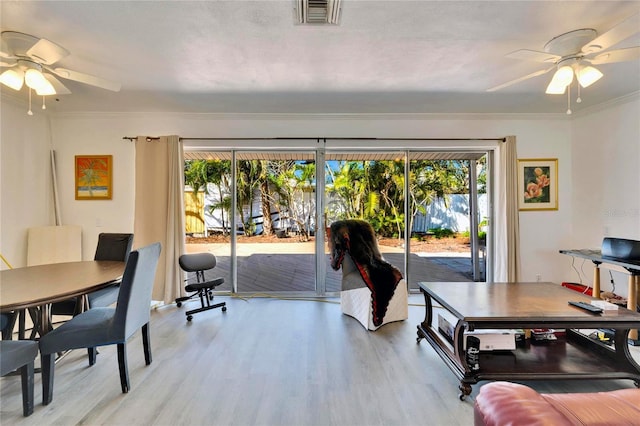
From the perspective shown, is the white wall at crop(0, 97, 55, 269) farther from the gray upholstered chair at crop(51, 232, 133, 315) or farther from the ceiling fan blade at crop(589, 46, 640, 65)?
the ceiling fan blade at crop(589, 46, 640, 65)

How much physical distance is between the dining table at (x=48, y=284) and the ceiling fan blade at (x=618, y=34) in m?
3.55

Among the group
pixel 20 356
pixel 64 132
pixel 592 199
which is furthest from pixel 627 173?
pixel 64 132

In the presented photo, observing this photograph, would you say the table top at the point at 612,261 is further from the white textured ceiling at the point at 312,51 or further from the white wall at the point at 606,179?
the white textured ceiling at the point at 312,51

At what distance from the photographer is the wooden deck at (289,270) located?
169 inches

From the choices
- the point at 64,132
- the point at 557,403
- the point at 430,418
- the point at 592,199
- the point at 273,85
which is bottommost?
the point at 430,418

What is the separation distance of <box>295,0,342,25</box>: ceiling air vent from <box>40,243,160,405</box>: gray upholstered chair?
188 centimetres

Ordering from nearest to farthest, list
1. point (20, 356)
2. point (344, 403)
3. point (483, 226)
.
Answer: point (20, 356), point (344, 403), point (483, 226)

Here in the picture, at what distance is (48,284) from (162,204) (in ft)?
6.11

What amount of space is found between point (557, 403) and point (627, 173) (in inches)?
153

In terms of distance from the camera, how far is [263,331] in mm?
2910

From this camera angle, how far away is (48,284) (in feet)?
6.49

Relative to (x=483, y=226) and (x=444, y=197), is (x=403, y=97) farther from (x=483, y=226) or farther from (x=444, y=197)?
(x=483, y=226)

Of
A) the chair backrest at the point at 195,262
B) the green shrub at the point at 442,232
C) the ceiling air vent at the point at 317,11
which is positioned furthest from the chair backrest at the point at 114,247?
the green shrub at the point at 442,232

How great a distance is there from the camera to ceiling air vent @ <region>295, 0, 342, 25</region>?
1810 mm
